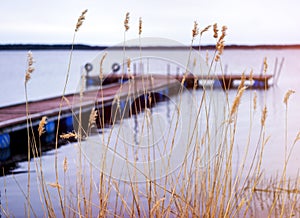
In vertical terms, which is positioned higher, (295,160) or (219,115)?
(219,115)

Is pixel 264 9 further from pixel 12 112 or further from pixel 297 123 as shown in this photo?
pixel 297 123

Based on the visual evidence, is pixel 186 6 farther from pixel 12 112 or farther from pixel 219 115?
pixel 12 112

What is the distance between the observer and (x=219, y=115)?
2828mm

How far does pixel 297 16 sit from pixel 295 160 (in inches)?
135

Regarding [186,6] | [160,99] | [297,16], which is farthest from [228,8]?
[160,99]

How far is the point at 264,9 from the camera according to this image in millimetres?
4223

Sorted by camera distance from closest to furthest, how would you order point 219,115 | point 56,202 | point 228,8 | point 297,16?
point 219,115
point 228,8
point 297,16
point 56,202

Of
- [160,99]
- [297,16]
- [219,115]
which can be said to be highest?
[297,16]

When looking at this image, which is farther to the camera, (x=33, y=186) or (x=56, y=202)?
(x=33, y=186)

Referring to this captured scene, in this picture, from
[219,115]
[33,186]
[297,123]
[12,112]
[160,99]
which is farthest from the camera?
[160,99]

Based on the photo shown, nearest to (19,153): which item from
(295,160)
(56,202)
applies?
(56,202)

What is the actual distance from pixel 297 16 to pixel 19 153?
208 inches

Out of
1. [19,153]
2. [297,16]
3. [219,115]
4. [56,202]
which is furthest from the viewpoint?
[19,153]

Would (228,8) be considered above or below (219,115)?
above
